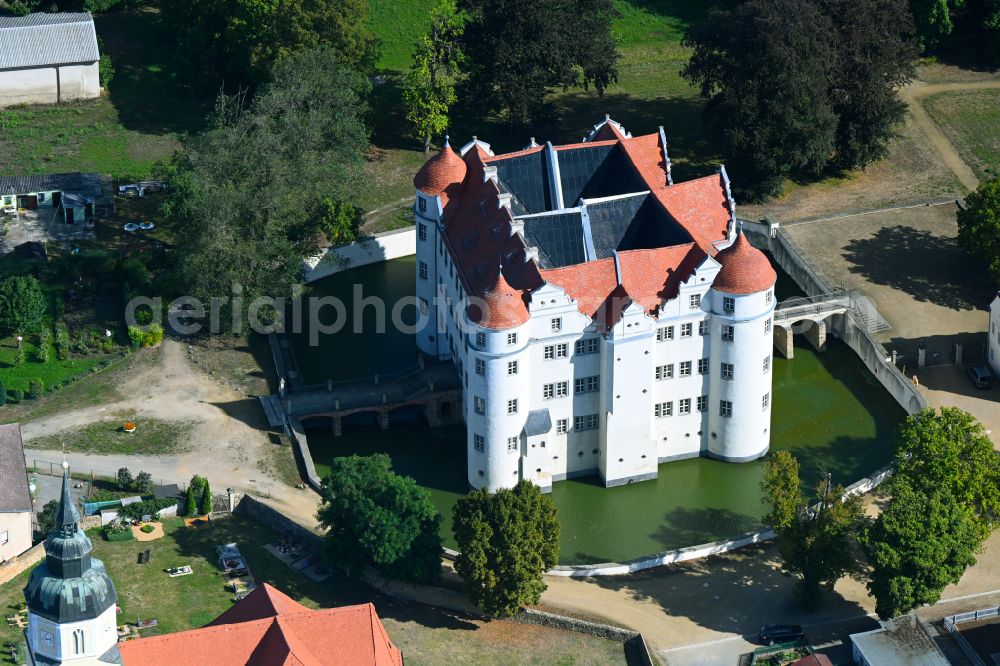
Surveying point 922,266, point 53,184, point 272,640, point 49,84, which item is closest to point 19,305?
point 53,184

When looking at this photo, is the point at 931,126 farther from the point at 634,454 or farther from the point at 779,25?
the point at 634,454

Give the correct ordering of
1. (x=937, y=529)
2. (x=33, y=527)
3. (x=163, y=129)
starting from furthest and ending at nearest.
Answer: (x=163, y=129) < (x=33, y=527) < (x=937, y=529)

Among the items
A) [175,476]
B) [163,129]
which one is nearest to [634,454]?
[175,476]

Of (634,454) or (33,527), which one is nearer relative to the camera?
(33,527)

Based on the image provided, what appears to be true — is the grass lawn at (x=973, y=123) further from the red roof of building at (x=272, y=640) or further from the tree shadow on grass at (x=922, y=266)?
the red roof of building at (x=272, y=640)

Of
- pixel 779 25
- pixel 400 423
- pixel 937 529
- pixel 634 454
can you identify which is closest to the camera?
pixel 937 529

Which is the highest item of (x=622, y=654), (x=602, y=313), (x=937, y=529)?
(x=602, y=313)
